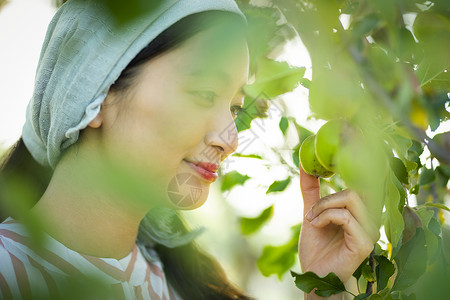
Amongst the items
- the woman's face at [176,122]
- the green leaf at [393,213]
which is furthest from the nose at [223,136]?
the green leaf at [393,213]

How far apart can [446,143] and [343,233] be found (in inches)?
19.2

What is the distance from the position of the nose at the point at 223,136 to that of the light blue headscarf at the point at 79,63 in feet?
0.67

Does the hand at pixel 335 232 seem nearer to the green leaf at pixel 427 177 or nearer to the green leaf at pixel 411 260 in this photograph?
the green leaf at pixel 411 260

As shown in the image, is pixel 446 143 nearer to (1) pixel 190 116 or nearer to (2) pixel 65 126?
(1) pixel 190 116

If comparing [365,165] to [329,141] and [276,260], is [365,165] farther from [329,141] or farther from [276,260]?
[276,260]

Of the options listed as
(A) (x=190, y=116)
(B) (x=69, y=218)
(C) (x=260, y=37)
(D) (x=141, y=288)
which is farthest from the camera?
(D) (x=141, y=288)

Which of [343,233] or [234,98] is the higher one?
[234,98]

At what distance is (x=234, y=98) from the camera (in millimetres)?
1099

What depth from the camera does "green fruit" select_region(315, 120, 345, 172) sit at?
2.46ft

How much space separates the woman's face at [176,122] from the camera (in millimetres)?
969

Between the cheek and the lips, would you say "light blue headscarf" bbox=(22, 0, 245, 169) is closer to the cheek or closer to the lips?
the cheek

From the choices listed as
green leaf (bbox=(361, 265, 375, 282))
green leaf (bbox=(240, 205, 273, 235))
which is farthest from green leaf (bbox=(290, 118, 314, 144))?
green leaf (bbox=(361, 265, 375, 282))

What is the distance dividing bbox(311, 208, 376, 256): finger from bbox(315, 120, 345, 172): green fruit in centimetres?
16

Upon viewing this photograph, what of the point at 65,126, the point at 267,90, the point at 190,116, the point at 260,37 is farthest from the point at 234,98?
the point at 260,37
